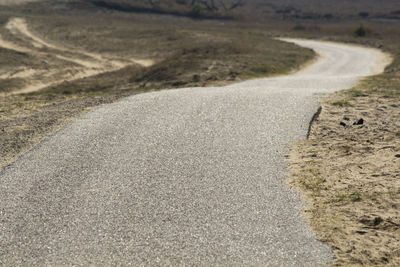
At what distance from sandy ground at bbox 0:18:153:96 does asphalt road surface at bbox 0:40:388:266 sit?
16850 millimetres

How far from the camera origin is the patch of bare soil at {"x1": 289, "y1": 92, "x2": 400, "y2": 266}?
6.94 metres

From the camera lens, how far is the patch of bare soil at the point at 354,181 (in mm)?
6943

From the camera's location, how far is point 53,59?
38.5 meters

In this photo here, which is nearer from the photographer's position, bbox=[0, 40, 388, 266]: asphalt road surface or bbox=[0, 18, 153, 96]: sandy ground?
bbox=[0, 40, 388, 266]: asphalt road surface

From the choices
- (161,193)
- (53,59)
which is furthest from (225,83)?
(53,59)

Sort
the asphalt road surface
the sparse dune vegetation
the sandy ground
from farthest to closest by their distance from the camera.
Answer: the sandy ground → the sparse dune vegetation → the asphalt road surface

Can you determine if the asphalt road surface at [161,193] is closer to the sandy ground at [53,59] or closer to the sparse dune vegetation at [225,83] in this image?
the sparse dune vegetation at [225,83]

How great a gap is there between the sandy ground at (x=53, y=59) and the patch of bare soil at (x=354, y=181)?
21160 millimetres

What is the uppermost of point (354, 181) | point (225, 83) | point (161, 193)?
point (225, 83)

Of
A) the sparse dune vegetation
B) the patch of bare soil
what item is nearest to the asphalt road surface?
the patch of bare soil

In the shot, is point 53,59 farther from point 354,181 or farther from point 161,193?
point 354,181

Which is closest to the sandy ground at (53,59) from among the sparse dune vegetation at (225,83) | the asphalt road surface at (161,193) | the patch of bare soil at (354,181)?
the sparse dune vegetation at (225,83)

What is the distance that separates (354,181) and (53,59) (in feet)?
115

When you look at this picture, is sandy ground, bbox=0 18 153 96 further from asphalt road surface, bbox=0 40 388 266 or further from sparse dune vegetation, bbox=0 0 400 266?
asphalt road surface, bbox=0 40 388 266
